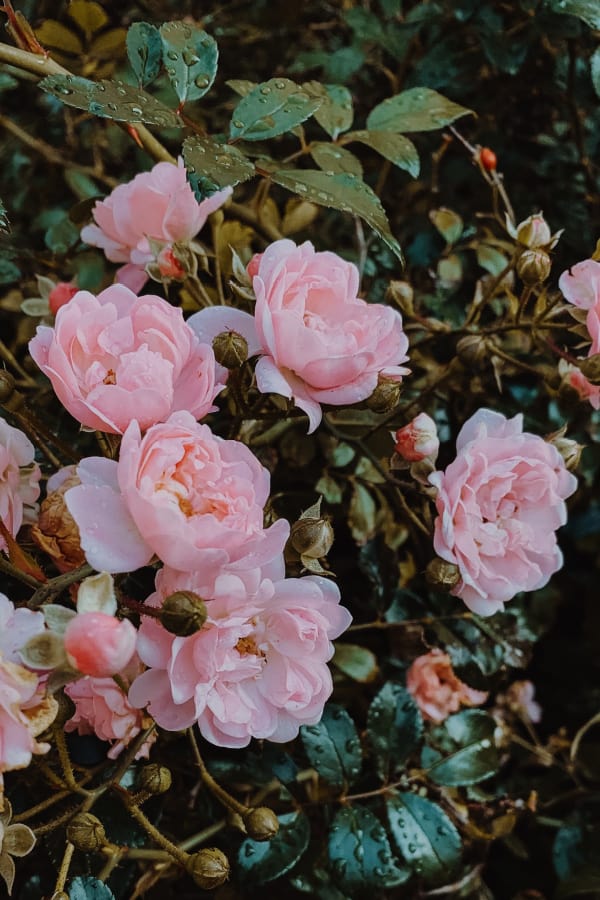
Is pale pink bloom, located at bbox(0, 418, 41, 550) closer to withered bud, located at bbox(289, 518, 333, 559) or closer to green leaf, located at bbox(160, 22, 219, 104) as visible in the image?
withered bud, located at bbox(289, 518, 333, 559)

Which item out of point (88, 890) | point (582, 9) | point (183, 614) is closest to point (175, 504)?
point (183, 614)

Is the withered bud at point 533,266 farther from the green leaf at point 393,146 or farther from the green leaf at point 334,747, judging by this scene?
the green leaf at point 334,747

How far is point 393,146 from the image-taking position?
80 cm

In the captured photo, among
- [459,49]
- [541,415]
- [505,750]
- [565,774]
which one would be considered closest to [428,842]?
[505,750]

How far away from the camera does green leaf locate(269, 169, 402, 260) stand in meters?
Result: 0.65

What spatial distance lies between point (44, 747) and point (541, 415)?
739mm

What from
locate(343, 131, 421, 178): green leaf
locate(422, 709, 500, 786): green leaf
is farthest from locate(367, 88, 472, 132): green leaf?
locate(422, 709, 500, 786): green leaf

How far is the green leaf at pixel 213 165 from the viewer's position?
58 centimetres

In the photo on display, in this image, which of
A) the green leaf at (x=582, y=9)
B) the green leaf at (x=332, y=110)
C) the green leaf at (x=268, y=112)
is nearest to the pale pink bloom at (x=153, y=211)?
the green leaf at (x=268, y=112)

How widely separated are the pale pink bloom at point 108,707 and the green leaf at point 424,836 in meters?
0.27

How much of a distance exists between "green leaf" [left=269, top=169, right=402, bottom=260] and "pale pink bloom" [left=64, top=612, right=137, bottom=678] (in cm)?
34

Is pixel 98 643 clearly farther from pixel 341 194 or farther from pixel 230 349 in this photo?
pixel 341 194

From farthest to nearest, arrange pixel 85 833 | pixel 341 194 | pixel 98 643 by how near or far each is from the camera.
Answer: pixel 341 194
pixel 85 833
pixel 98 643

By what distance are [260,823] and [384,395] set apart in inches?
12.4
